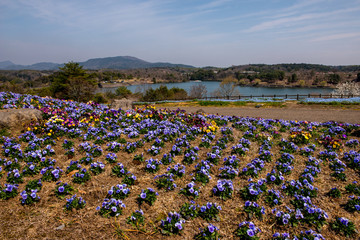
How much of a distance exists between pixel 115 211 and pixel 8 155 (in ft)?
15.2

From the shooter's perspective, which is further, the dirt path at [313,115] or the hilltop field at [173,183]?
the dirt path at [313,115]

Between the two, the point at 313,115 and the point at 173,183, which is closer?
the point at 173,183

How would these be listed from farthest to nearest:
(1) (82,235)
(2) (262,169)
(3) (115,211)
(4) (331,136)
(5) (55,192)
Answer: (4) (331,136)
(2) (262,169)
(5) (55,192)
(3) (115,211)
(1) (82,235)

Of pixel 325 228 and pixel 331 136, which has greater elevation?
pixel 331 136

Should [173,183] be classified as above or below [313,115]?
below

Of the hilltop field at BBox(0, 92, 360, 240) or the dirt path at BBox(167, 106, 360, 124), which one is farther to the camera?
the dirt path at BBox(167, 106, 360, 124)

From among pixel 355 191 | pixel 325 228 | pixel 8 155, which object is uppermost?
pixel 8 155

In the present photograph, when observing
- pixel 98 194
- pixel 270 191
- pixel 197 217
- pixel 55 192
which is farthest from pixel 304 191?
pixel 55 192

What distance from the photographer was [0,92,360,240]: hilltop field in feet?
13.7

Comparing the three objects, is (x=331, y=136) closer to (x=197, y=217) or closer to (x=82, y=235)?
(x=197, y=217)

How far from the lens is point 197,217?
446 centimetres

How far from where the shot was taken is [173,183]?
17.8 ft

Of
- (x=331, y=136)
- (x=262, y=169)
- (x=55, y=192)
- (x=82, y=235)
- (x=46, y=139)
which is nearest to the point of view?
(x=82, y=235)

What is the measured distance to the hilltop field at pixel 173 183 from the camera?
4164mm
